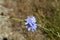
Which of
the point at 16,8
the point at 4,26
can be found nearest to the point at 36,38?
the point at 4,26

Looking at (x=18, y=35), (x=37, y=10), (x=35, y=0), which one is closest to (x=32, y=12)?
(x=37, y=10)

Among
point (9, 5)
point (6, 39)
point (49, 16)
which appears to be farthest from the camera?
point (9, 5)

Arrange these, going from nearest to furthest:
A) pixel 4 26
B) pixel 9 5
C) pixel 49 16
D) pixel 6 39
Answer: pixel 6 39 < pixel 4 26 < pixel 49 16 < pixel 9 5

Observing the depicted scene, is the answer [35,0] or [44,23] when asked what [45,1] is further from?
[44,23]

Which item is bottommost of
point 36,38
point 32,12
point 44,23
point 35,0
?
point 36,38

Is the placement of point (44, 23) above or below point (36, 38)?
above

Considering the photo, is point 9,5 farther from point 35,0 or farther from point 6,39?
point 6,39

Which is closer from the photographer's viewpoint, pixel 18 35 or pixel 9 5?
pixel 18 35
